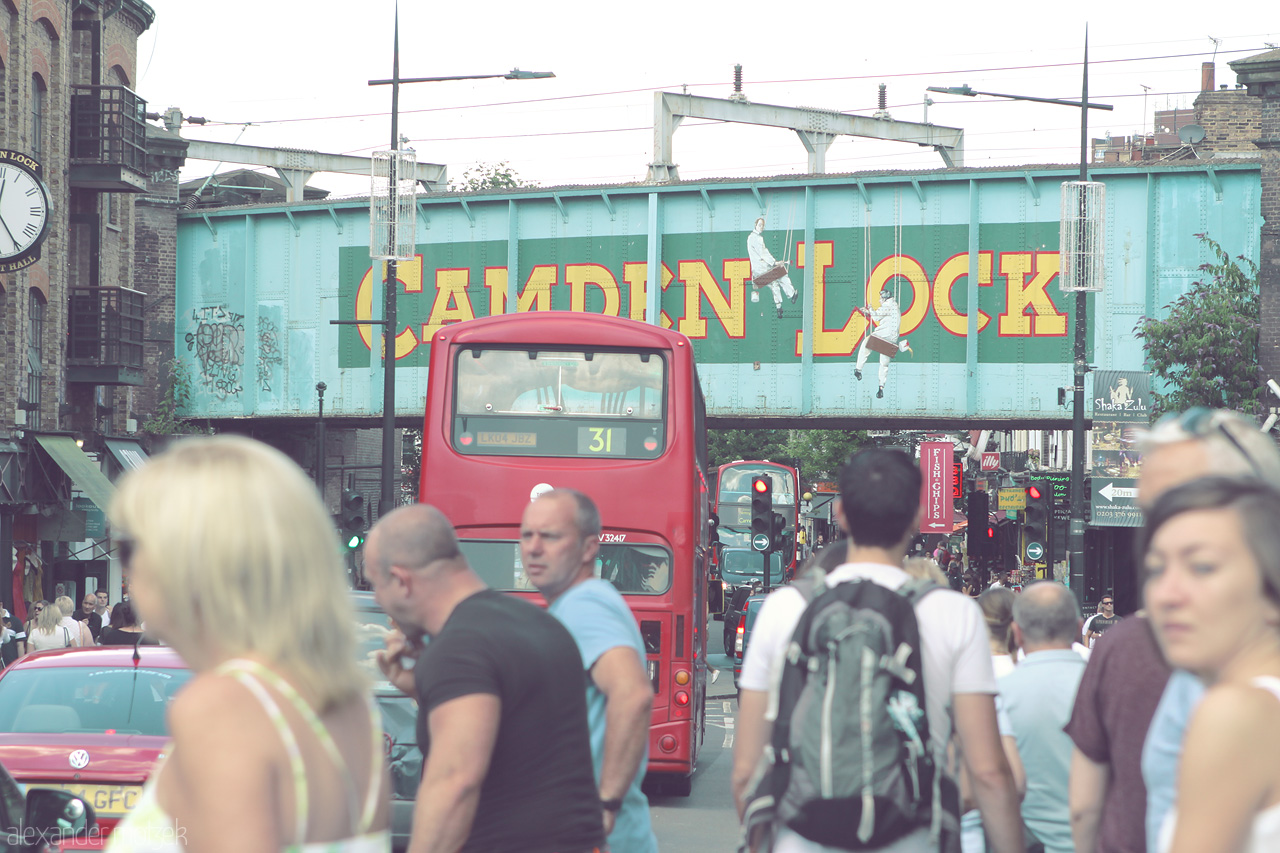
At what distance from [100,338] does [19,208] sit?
5.88 meters

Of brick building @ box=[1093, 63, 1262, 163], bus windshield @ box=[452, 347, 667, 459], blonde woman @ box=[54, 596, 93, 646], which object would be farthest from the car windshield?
brick building @ box=[1093, 63, 1262, 163]

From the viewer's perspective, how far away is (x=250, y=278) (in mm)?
34688

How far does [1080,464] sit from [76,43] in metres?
20.1

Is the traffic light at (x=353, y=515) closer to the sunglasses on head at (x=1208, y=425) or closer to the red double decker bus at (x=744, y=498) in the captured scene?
the sunglasses on head at (x=1208, y=425)

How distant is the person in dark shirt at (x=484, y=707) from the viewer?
3697 mm

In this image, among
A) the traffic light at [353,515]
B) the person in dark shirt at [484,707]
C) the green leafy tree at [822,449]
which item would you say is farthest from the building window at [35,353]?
the green leafy tree at [822,449]

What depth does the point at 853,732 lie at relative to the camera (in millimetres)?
3709

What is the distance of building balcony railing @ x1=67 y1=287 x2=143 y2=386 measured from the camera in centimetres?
2852

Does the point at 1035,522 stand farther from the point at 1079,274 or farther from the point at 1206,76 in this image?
the point at 1206,76

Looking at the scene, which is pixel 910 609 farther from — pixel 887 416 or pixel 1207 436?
pixel 887 416

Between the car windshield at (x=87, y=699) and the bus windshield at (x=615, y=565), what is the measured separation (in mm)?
5450

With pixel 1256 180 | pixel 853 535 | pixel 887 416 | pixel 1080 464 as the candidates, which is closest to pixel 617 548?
pixel 853 535

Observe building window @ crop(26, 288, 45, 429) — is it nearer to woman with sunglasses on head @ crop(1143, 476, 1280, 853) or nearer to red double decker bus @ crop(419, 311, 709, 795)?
red double decker bus @ crop(419, 311, 709, 795)

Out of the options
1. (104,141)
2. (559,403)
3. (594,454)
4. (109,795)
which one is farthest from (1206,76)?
(109,795)
